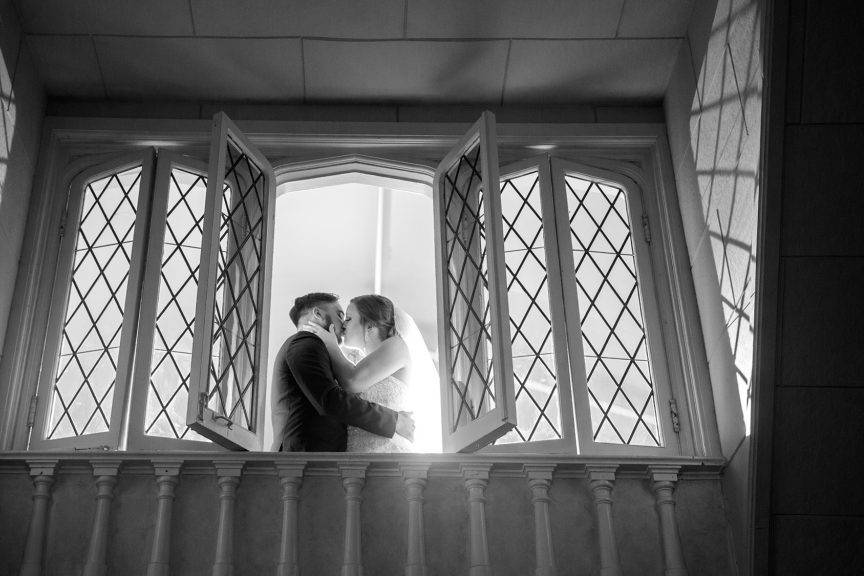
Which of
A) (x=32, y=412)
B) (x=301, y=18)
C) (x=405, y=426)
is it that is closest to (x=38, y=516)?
(x=32, y=412)

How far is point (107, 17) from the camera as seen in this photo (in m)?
4.91

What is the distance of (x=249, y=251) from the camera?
479 centimetres

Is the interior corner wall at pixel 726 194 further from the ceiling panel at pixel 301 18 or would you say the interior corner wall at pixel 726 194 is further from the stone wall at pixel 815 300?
the ceiling panel at pixel 301 18

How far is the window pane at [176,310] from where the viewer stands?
14.7 ft

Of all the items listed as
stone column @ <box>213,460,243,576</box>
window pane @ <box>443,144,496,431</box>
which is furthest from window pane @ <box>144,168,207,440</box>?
window pane @ <box>443,144,496,431</box>

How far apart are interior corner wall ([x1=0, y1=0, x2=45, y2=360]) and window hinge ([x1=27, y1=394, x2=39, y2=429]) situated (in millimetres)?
132

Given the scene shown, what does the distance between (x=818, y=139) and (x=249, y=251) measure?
94.6 inches

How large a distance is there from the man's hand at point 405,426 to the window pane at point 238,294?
2.07 feet

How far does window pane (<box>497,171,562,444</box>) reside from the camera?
14.7 feet

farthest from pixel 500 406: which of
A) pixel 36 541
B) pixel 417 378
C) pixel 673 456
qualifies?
pixel 36 541

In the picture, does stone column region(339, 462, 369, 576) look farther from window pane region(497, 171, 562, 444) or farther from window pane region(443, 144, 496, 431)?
window pane region(497, 171, 562, 444)

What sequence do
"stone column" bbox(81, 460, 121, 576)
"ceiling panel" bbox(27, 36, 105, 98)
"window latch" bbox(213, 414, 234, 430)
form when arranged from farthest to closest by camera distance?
1. "ceiling panel" bbox(27, 36, 105, 98)
2. "window latch" bbox(213, 414, 234, 430)
3. "stone column" bbox(81, 460, 121, 576)

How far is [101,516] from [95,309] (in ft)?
3.56

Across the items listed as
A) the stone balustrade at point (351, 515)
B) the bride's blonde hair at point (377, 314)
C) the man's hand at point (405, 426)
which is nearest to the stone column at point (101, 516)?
the stone balustrade at point (351, 515)
